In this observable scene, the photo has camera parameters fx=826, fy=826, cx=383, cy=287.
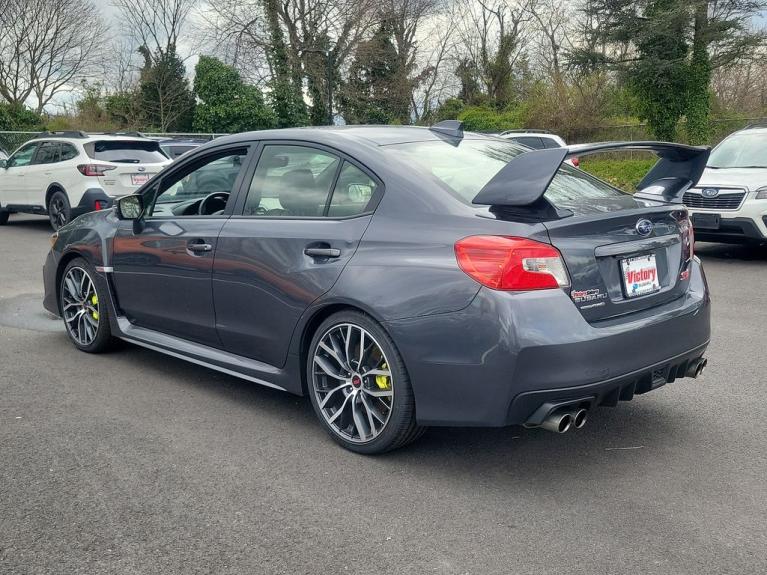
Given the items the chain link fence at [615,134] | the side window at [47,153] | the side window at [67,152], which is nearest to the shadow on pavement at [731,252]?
the side window at [67,152]

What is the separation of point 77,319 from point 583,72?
25487 mm

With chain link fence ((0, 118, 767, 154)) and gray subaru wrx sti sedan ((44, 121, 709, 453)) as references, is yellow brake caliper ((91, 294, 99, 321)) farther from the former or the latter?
chain link fence ((0, 118, 767, 154))

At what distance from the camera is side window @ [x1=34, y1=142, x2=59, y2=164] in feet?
47.0

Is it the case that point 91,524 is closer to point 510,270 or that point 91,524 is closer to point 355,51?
point 510,270

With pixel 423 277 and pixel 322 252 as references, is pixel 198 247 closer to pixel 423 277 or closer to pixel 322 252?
pixel 322 252

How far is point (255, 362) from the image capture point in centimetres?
456

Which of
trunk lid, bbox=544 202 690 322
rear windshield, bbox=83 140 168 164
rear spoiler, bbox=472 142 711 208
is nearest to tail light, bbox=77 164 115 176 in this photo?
rear windshield, bbox=83 140 168 164

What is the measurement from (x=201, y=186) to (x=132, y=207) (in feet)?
1.88

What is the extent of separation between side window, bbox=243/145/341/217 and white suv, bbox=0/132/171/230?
9280 mm

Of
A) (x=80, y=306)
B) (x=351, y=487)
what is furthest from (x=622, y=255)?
(x=80, y=306)

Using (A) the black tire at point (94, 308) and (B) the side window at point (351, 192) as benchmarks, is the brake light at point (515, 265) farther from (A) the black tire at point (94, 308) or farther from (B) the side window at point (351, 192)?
(A) the black tire at point (94, 308)

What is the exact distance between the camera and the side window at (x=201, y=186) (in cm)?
490

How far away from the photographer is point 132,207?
5.38 m

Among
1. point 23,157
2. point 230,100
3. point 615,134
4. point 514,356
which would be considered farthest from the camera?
point 230,100
